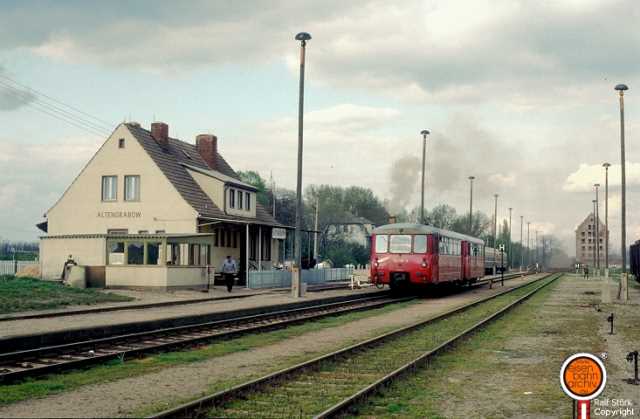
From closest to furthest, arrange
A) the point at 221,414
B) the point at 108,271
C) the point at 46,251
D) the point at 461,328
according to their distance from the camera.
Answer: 1. the point at 221,414
2. the point at 461,328
3. the point at 108,271
4. the point at 46,251

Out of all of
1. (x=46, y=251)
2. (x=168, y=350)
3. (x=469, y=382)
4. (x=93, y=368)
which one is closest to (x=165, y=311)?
(x=168, y=350)

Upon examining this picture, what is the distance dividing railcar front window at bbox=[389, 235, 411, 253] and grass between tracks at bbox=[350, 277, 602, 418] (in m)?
11.4

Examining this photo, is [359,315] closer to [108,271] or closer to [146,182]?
[108,271]

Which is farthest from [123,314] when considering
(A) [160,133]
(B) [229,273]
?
(A) [160,133]

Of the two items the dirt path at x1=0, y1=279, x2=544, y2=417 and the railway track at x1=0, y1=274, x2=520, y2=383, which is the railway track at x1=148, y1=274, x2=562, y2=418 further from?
the railway track at x1=0, y1=274, x2=520, y2=383

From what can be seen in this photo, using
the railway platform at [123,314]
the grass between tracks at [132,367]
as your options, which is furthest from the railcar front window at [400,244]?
the grass between tracks at [132,367]

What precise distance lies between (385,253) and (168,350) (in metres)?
18.2

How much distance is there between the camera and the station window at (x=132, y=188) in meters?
38.1

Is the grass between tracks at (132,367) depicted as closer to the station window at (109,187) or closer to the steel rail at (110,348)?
the steel rail at (110,348)

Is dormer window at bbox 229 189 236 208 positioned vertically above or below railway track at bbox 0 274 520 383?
above

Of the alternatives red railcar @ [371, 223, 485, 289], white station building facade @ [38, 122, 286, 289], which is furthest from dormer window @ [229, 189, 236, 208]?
red railcar @ [371, 223, 485, 289]

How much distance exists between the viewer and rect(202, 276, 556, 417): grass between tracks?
8312 mm

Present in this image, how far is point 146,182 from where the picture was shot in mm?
37719

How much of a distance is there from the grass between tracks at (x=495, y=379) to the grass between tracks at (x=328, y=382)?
0.50 metres
